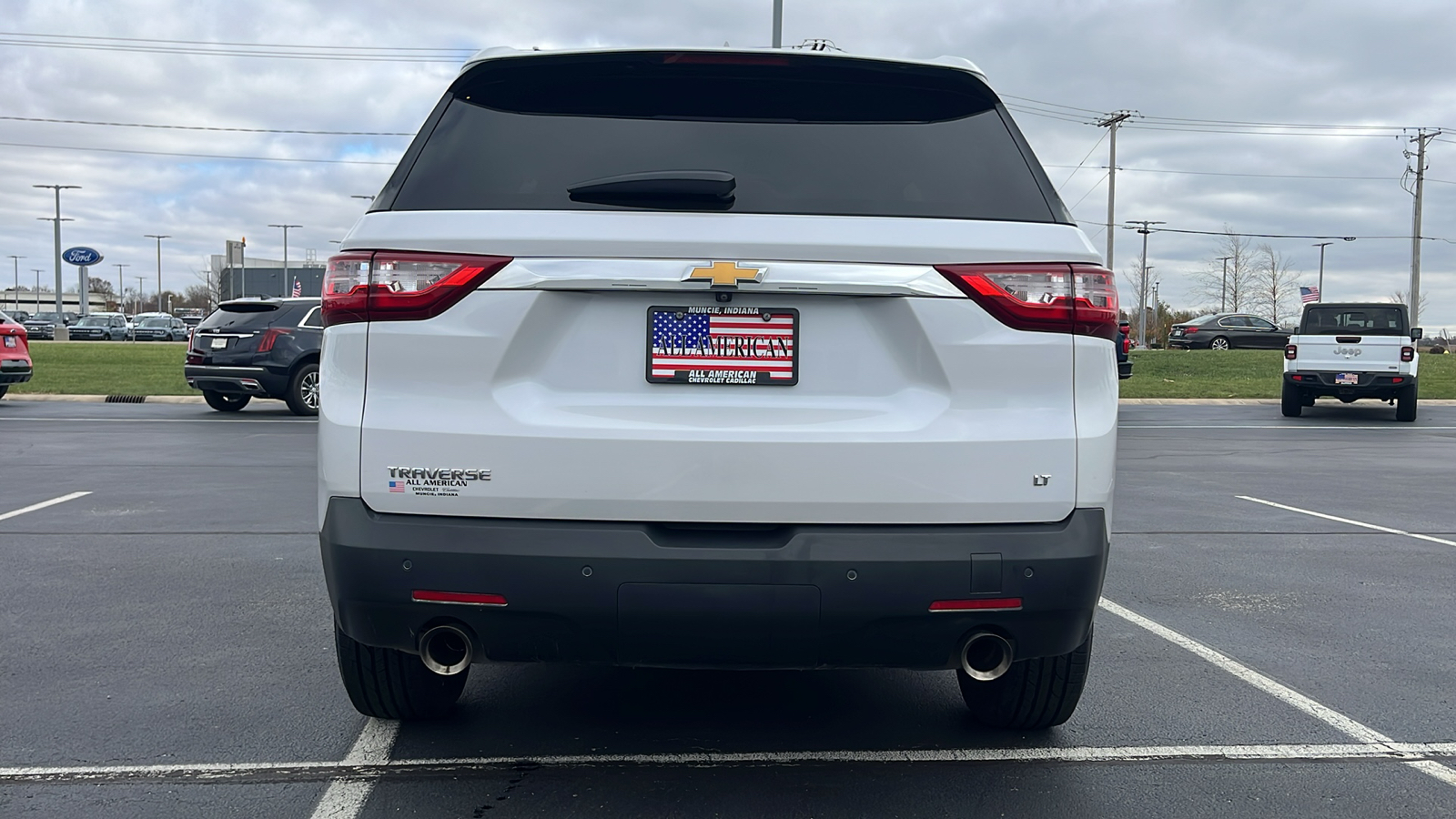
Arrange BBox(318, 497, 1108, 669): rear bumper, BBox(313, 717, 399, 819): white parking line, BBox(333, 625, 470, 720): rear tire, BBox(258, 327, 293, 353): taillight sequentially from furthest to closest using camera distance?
BBox(258, 327, 293, 353): taillight
BBox(333, 625, 470, 720): rear tire
BBox(313, 717, 399, 819): white parking line
BBox(318, 497, 1108, 669): rear bumper

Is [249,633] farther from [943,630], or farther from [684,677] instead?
[943,630]

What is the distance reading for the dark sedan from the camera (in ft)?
157

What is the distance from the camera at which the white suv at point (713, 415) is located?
2760 mm

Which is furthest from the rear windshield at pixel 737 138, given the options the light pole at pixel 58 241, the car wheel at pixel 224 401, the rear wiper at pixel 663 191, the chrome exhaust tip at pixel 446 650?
the light pole at pixel 58 241

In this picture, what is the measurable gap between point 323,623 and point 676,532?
8.95ft

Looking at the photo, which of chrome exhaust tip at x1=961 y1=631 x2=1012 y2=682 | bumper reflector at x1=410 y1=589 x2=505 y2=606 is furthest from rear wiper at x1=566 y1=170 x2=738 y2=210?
chrome exhaust tip at x1=961 y1=631 x2=1012 y2=682

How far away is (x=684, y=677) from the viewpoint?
421 cm

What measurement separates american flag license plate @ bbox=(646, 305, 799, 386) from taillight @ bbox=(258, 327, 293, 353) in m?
14.4

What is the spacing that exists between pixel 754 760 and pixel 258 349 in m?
14.3

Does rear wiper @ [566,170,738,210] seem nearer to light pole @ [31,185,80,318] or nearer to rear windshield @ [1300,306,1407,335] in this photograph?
rear windshield @ [1300,306,1407,335]

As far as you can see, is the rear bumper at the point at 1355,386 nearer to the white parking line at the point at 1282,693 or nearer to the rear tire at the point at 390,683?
the white parking line at the point at 1282,693

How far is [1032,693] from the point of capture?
3539 millimetres

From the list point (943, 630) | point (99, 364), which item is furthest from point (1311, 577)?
point (99, 364)

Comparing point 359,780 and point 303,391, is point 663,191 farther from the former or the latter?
point 303,391
